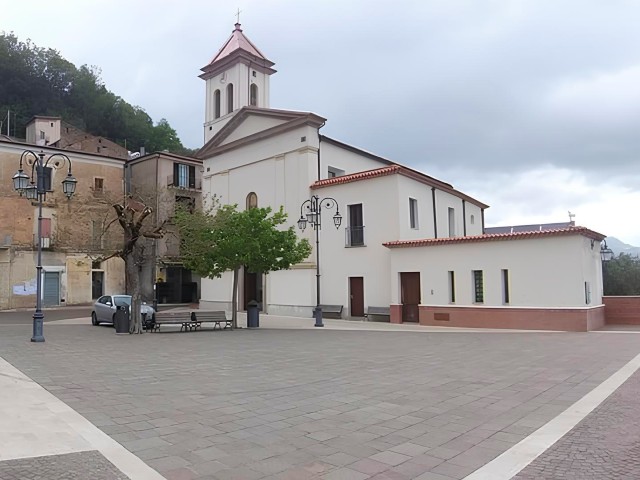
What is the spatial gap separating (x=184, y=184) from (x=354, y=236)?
21.6 metres

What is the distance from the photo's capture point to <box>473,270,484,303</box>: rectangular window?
845 inches

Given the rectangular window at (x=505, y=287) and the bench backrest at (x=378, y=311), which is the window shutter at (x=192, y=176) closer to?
the bench backrest at (x=378, y=311)

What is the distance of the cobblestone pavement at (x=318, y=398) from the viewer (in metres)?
5.08

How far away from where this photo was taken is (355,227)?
1069 inches

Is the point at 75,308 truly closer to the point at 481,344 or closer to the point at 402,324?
the point at 402,324

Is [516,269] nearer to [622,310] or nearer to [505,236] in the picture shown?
[505,236]

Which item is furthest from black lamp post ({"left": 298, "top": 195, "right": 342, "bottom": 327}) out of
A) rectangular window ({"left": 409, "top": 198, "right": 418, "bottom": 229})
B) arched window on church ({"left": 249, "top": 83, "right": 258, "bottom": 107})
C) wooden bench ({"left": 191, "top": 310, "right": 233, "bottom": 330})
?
arched window on church ({"left": 249, "top": 83, "right": 258, "bottom": 107})

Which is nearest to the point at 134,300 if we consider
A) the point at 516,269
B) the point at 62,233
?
the point at 516,269

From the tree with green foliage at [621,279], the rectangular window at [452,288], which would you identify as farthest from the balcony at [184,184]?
the tree with green foliage at [621,279]

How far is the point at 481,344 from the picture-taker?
49.3 ft

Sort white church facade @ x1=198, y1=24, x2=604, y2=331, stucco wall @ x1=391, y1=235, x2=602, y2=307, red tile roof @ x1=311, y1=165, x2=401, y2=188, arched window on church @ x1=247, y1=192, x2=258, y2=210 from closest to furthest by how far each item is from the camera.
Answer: stucco wall @ x1=391, y1=235, x2=602, y2=307
white church facade @ x1=198, y1=24, x2=604, y2=331
red tile roof @ x1=311, y1=165, x2=401, y2=188
arched window on church @ x1=247, y1=192, x2=258, y2=210

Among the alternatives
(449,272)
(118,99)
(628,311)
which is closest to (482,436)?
(449,272)

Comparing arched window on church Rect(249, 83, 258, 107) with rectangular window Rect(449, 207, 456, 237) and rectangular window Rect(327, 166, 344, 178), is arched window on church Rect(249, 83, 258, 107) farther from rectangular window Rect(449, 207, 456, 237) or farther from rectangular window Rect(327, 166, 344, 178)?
rectangular window Rect(449, 207, 456, 237)

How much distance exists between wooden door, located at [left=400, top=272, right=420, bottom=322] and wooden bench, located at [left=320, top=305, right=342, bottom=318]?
4064 mm
